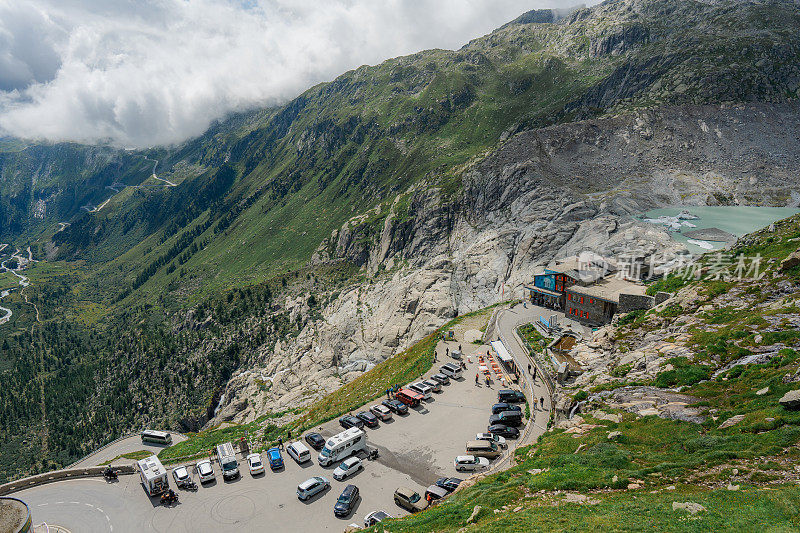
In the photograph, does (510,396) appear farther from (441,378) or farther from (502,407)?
(441,378)

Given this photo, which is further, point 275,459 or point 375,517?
point 275,459

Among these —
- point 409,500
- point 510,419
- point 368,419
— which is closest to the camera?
point 409,500

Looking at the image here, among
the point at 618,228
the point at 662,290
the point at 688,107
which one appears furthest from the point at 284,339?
the point at 688,107

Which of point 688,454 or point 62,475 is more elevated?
point 62,475

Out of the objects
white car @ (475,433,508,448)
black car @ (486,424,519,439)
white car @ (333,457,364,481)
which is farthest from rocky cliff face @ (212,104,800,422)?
white car @ (333,457,364,481)

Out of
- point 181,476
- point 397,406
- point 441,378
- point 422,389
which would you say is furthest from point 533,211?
point 181,476

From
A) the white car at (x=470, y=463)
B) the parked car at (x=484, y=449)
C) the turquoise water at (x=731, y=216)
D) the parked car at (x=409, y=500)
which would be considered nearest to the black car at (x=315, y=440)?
the parked car at (x=409, y=500)

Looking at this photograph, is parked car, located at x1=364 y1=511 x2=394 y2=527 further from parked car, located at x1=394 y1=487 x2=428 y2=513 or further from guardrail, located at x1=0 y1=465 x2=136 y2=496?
guardrail, located at x1=0 y1=465 x2=136 y2=496

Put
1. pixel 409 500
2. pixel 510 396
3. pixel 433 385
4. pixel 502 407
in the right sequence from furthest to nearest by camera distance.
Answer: pixel 433 385
pixel 510 396
pixel 502 407
pixel 409 500
